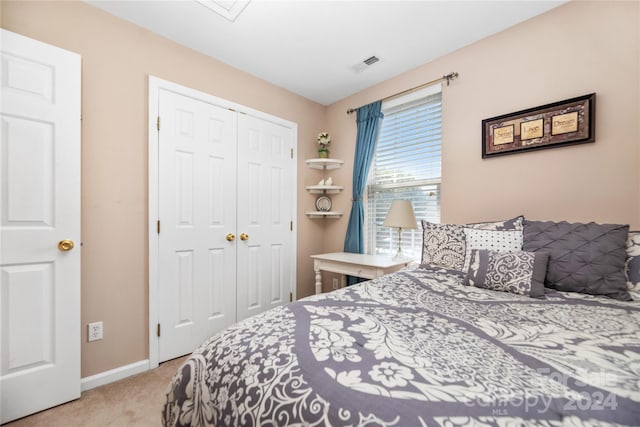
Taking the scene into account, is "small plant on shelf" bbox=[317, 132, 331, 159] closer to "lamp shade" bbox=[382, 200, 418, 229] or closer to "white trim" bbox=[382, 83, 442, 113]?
"white trim" bbox=[382, 83, 442, 113]

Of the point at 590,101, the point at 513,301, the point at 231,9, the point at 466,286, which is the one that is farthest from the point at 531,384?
the point at 231,9

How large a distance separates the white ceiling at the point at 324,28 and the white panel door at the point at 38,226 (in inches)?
28.0

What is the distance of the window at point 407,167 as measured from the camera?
258 centimetres

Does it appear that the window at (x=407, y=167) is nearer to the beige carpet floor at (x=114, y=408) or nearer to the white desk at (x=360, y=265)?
the white desk at (x=360, y=265)

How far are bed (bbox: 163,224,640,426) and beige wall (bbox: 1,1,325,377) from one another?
4.55ft

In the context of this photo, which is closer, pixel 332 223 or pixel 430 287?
pixel 430 287

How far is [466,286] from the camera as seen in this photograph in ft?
4.97

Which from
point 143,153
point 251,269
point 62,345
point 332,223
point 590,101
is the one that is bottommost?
point 62,345

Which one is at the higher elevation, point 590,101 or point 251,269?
point 590,101

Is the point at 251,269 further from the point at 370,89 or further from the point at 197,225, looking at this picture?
the point at 370,89

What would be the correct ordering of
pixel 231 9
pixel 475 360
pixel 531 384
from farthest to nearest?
pixel 231 9, pixel 475 360, pixel 531 384

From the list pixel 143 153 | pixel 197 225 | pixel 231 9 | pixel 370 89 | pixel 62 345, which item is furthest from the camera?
pixel 370 89

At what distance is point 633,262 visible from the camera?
1.32 meters

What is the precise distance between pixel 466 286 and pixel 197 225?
2.06 metres
